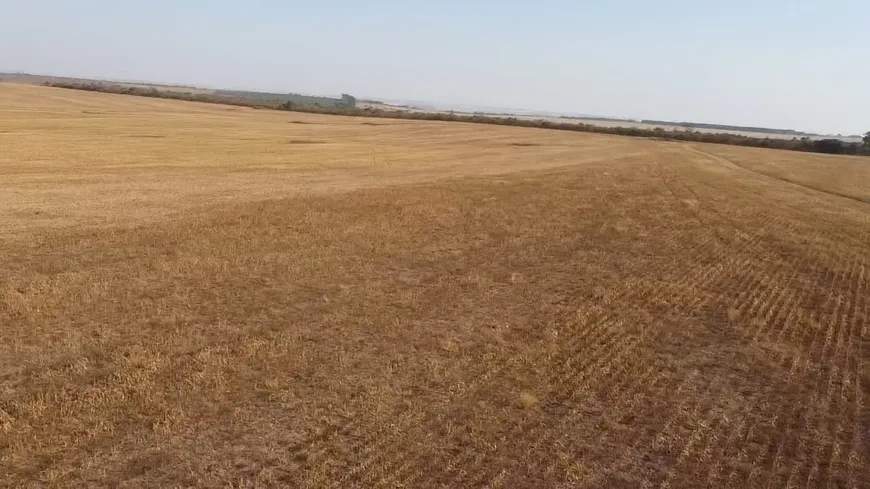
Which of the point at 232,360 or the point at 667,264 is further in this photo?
the point at 667,264

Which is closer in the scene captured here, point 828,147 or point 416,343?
A: point 416,343

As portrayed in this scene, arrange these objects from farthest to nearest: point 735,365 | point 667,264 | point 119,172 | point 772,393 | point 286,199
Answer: point 119,172 → point 286,199 → point 667,264 → point 735,365 → point 772,393

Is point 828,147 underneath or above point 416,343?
above

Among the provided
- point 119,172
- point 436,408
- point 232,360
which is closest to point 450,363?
point 436,408

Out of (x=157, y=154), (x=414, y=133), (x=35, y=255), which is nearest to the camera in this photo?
(x=35, y=255)

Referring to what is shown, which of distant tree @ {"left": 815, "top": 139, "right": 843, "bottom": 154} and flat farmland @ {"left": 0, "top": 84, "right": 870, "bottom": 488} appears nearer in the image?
flat farmland @ {"left": 0, "top": 84, "right": 870, "bottom": 488}

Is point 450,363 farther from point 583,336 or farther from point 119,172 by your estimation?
point 119,172

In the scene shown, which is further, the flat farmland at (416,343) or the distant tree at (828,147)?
the distant tree at (828,147)
